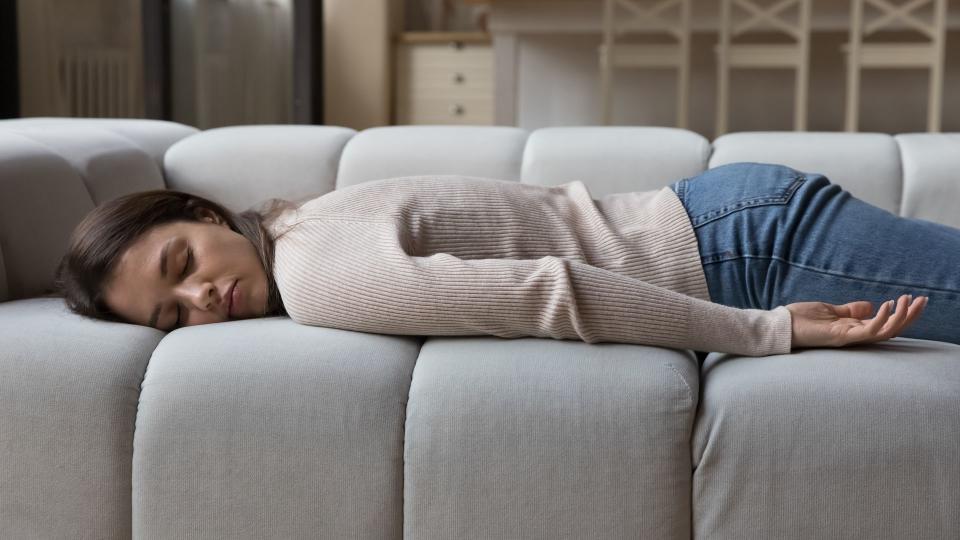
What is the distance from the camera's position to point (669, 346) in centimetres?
135

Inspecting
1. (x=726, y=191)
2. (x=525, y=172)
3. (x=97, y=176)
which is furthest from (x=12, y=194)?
(x=726, y=191)

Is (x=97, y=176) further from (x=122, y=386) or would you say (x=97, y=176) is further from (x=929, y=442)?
(x=929, y=442)

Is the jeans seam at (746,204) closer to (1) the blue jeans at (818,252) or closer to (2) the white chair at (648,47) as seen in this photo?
(1) the blue jeans at (818,252)

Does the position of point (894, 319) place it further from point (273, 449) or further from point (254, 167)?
point (254, 167)

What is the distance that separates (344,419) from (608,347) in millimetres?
332

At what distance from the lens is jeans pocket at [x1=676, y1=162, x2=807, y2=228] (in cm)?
155

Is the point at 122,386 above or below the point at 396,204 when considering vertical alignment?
below

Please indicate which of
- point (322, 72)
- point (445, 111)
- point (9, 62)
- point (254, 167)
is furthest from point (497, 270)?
point (445, 111)

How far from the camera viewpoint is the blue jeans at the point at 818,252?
1.46 m

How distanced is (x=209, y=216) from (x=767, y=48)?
2.75 m

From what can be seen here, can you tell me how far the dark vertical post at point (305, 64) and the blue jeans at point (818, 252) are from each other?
2.86 meters

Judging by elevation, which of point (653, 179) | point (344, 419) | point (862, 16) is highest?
point (862, 16)

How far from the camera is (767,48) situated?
3844mm

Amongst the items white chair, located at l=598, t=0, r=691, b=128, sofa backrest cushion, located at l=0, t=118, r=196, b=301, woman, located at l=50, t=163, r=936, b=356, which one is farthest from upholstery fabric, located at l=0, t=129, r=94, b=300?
white chair, located at l=598, t=0, r=691, b=128
